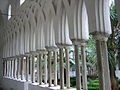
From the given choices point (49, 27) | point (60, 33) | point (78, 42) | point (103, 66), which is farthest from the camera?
point (49, 27)

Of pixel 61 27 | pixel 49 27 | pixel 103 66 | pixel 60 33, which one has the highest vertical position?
pixel 49 27

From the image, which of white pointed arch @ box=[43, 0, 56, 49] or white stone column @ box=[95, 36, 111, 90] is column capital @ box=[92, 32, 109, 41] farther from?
white pointed arch @ box=[43, 0, 56, 49]

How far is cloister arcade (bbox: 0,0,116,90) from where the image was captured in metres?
3.64

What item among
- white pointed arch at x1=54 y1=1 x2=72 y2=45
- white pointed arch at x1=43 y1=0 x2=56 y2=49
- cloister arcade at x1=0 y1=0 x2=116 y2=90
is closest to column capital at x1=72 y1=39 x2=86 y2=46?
cloister arcade at x1=0 y1=0 x2=116 y2=90

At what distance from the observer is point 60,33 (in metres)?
5.48

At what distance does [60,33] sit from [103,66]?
2.32 metres

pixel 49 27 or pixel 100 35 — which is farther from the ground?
pixel 49 27

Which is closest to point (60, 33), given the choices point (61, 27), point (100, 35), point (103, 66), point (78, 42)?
point (61, 27)

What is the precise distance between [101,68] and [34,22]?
507 centimetres

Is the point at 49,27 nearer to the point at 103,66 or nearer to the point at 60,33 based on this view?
the point at 60,33

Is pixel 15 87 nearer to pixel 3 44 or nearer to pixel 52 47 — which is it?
pixel 52 47

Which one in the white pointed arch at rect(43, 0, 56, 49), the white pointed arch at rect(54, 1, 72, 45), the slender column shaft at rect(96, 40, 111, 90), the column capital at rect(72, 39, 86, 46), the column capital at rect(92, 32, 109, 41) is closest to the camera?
the slender column shaft at rect(96, 40, 111, 90)

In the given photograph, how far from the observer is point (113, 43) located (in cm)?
480

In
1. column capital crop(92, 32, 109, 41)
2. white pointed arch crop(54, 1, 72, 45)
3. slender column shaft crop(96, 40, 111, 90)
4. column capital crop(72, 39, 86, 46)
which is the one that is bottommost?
slender column shaft crop(96, 40, 111, 90)
